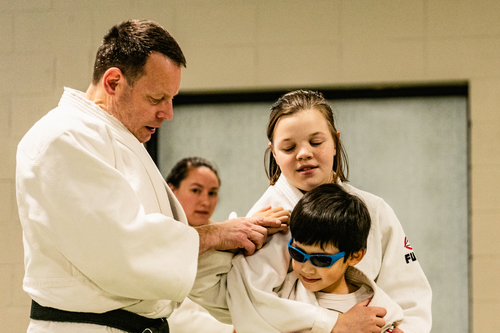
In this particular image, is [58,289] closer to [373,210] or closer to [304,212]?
[304,212]

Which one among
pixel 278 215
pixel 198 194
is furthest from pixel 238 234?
pixel 198 194

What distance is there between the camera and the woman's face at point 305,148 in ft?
5.45

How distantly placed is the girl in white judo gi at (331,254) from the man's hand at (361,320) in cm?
4

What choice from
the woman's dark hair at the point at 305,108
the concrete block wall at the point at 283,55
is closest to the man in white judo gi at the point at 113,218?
the woman's dark hair at the point at 305,108

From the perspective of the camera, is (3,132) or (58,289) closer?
(58,289)

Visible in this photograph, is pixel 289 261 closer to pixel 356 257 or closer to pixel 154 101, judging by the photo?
pixel 356 257

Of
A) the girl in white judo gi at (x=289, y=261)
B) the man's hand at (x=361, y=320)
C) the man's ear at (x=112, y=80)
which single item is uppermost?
the man's ear at (x=112, y=80)

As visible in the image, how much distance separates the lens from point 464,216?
3.23 m

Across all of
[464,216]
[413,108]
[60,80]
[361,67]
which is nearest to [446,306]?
[464,216]

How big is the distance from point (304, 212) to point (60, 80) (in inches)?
102

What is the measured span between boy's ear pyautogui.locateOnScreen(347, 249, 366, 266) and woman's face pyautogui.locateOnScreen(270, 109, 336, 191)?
272 millimetres

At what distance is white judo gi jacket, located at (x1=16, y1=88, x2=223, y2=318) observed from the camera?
4.33 feet

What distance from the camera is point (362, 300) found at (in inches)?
61.7

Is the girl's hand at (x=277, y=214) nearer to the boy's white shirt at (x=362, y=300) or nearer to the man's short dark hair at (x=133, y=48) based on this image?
the boy's white shirt at (x=362, y=300)
